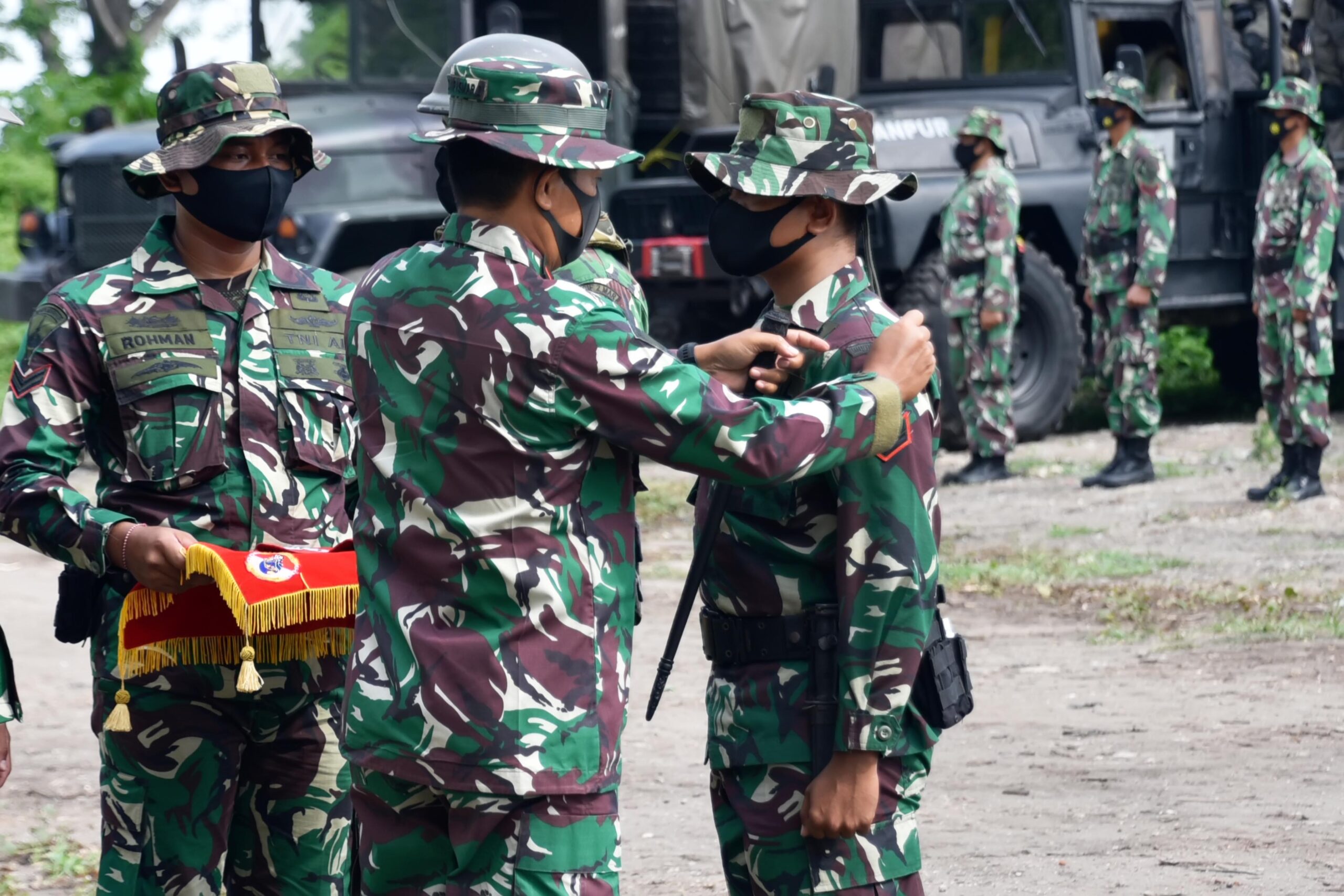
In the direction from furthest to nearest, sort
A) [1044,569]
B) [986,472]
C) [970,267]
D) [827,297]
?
[986,472] → [970,267] → [1044,569] → [827,297]

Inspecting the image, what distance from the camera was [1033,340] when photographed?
11.2m

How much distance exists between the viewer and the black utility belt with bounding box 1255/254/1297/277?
924cm

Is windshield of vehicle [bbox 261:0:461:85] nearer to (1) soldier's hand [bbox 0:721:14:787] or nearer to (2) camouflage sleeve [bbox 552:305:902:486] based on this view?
(1) soldier's hand [bbox 0:721:14:787]

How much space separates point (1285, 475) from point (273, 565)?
23.2 ft

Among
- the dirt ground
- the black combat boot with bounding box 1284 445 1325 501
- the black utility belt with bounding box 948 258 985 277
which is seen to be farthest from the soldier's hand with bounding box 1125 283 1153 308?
the black combat boot with bounding box 1284 445 1325 501

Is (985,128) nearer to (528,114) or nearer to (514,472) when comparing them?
(528,114)

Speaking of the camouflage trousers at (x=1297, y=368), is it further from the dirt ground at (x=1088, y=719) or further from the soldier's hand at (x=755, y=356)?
the soldier's hand at (x=755, y=356)

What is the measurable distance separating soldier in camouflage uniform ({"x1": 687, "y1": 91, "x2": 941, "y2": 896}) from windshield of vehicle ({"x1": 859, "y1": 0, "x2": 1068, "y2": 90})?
8.83 meters

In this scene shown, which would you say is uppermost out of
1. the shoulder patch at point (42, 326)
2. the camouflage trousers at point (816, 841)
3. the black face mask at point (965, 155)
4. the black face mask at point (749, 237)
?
the black face mask at point (749, 237)

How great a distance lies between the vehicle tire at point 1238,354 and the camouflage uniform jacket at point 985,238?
3979mm

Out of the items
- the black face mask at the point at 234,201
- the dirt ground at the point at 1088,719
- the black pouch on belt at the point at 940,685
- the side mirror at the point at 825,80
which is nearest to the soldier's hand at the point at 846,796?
the black pouch on belt at the point at 940,685

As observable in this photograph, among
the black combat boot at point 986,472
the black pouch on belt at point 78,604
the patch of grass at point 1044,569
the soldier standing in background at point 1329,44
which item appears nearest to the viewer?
the black pouch on belt at point 78,604

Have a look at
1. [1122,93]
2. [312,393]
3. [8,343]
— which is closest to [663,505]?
[1122,93]

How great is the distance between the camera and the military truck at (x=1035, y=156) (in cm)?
1090
